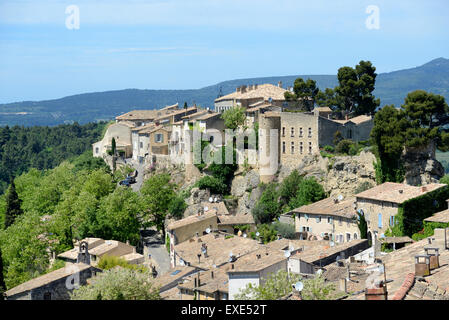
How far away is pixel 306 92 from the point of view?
159 ft

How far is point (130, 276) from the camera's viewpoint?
70.9ft

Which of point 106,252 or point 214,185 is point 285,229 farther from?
point 214,185

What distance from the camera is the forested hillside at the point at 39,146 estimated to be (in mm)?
110875

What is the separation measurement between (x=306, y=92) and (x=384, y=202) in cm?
1869

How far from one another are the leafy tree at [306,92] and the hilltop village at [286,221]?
2.05 ft

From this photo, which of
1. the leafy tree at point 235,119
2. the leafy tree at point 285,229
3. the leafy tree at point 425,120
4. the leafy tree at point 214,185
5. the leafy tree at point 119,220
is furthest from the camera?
the leafy tree at point 235,119

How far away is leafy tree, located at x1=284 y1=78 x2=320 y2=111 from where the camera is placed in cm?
4819

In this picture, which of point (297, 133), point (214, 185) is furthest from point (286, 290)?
point (214, 185)

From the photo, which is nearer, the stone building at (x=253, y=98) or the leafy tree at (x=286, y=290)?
the leafy tree at (x=286, y=290)

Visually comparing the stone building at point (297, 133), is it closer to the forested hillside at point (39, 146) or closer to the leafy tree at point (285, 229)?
the leafy tree at point (285, 229)

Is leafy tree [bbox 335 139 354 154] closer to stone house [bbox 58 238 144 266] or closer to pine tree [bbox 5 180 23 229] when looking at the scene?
stone house [bbox 58 238 144 266]

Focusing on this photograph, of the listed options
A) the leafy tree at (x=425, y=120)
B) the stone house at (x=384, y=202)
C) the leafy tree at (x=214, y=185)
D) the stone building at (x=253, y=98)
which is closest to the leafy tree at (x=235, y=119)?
the stone building at (x=253, y=98)
